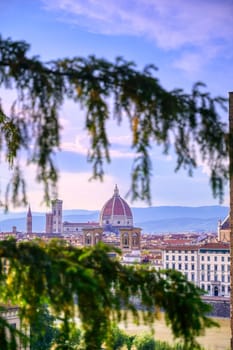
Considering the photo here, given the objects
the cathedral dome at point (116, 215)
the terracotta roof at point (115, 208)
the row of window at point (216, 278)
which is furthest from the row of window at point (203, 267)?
the cathedral dome at point (116, 215)

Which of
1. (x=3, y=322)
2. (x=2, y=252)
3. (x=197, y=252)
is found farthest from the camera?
(x=197, y=252)

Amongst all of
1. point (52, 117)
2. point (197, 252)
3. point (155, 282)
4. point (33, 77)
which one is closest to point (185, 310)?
point (155, 282)

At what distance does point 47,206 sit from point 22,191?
127 millimetres

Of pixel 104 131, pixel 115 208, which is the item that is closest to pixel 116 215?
pixel 115 208

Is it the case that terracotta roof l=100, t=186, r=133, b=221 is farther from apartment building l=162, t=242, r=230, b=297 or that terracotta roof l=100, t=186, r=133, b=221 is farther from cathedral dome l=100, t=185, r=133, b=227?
apartment building l=162, t=242, r=230, b=297

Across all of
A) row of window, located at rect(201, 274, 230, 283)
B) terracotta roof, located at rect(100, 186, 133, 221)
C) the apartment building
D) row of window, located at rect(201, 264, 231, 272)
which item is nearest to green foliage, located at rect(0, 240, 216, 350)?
the apartment building

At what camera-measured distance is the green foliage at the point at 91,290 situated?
2414 mm

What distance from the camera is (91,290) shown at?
2363 millimetres

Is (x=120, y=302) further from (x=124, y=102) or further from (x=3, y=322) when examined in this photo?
(x=124, y=102)

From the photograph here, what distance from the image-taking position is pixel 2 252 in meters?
2.49

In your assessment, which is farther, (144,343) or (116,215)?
(116,215)

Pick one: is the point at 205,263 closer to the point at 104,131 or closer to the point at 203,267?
the point at 203,267

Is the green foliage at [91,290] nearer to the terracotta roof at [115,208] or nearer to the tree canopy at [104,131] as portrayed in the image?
the tree canopy at [104,131]

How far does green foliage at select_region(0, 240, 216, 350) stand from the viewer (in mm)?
2414
